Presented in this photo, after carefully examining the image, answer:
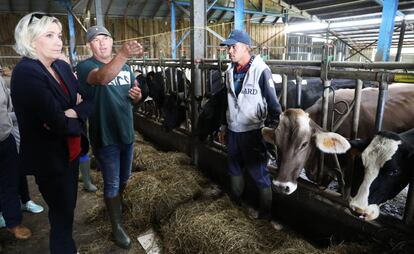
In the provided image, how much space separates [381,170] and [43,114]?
2.21 m

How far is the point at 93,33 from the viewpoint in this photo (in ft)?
7.99

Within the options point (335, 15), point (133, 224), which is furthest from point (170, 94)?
point (335, 15)

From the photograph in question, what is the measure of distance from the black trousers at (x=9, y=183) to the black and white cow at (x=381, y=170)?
299 centimetres

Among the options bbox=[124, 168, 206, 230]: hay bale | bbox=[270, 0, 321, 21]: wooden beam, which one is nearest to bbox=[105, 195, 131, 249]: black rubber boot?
bbox=[124, 168, 206, 230]: hay bale

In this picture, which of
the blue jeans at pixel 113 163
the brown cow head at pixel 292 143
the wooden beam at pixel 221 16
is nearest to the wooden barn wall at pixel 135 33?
the wooden beam at pixel 221 16

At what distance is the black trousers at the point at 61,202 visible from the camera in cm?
192

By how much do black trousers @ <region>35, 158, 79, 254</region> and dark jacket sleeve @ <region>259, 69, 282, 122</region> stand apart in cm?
161

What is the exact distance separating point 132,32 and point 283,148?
17.0m

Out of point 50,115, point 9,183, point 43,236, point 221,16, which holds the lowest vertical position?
point 43,236

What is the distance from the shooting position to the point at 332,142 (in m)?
2.25

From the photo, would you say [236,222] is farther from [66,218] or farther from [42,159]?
[42,159]

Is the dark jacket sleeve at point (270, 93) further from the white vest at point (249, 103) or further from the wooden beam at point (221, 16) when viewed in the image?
the wooden beam at point (221, 16)

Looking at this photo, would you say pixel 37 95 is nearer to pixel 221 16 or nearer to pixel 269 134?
pixel 269 134

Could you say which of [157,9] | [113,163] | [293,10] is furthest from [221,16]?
[113,163]
